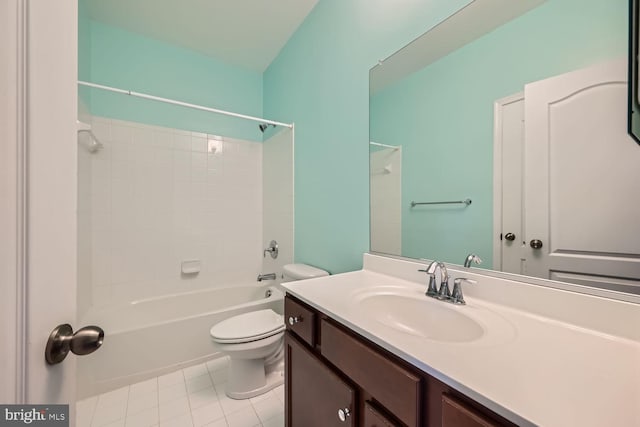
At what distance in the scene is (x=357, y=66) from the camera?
1446 mm

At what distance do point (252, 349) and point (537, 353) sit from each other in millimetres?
1353

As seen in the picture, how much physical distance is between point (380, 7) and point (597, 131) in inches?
44.2

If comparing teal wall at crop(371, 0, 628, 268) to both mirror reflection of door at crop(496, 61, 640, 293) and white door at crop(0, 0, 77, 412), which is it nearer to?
mirror reflection of door at crop(496, 61, 640, 293)

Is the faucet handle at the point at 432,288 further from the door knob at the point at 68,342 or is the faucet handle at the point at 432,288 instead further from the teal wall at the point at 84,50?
the teal wall at the point at 84,50

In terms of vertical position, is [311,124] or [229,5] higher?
[229,5]

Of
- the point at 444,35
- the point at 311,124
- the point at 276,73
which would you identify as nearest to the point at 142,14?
the point at 276,73

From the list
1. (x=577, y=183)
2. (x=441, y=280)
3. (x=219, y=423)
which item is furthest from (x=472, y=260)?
(x=219, y=423)

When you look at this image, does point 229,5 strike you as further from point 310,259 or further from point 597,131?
point 597,131

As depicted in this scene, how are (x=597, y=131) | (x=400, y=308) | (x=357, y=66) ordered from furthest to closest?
(x=357, y=66) → (x=400, y=308) → (x=597, y=131)

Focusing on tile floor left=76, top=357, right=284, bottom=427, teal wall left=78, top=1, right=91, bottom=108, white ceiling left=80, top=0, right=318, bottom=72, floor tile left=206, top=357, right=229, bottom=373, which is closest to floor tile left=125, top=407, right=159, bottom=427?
tile floor left=76, top=357, right=284, bottom=427

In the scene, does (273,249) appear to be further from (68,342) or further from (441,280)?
(68,342)

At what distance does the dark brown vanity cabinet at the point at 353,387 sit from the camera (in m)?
0.50

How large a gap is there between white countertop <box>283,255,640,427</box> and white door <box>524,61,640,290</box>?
0.35ft

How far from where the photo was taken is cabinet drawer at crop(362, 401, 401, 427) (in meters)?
0.62
